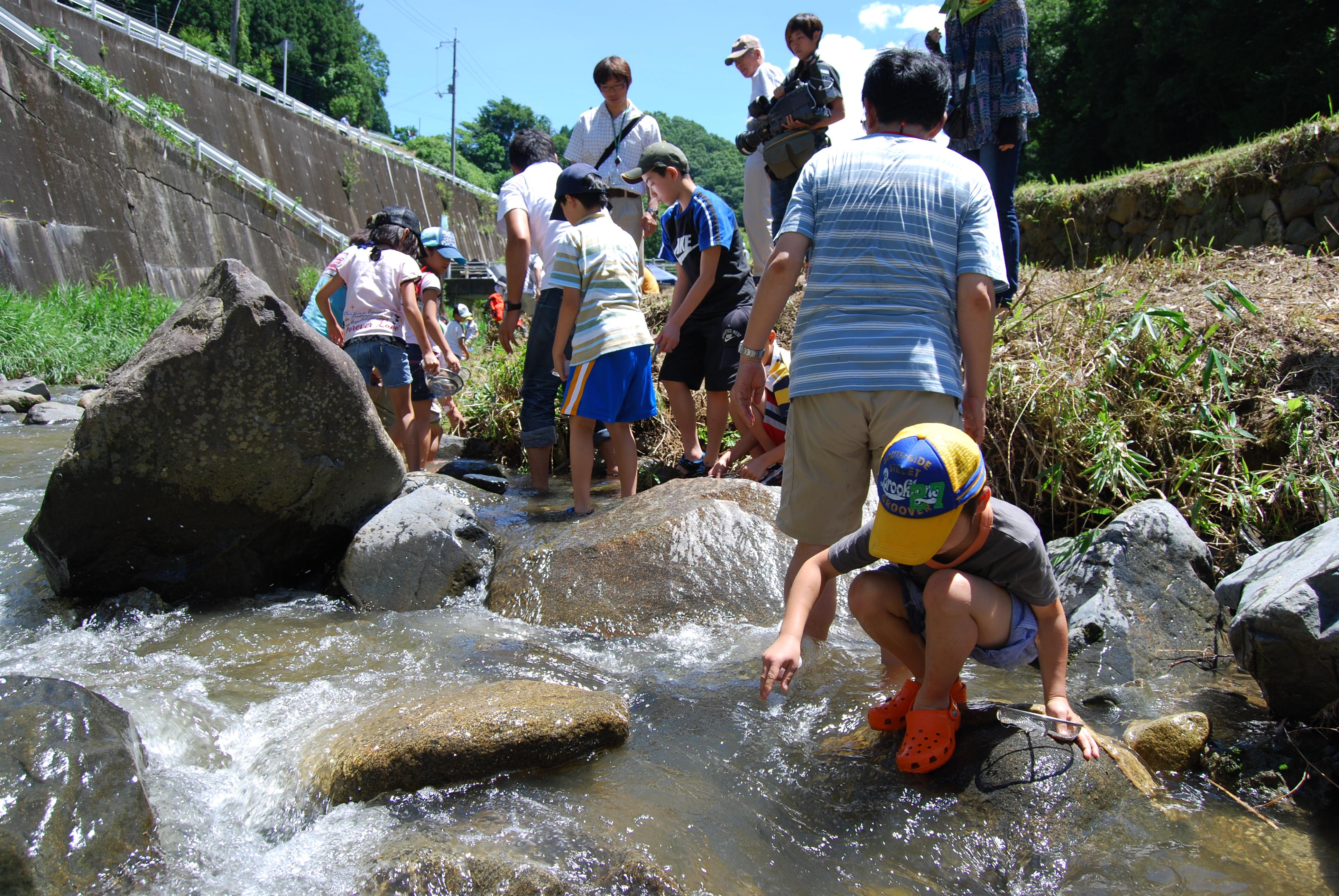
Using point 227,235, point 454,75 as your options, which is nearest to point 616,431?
point 227,235

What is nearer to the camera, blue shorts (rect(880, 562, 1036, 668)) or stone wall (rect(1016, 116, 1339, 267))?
blue shorts (rect(880, 562, 1036, 668))

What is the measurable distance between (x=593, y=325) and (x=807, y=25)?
2.44m

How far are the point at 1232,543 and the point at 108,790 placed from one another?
4.04m

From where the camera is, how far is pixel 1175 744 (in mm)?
2395

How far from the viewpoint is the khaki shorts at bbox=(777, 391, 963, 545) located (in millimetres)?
2502

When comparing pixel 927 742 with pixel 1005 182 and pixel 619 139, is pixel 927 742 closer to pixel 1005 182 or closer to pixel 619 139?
pixel 1005 182

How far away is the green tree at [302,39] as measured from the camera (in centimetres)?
4672

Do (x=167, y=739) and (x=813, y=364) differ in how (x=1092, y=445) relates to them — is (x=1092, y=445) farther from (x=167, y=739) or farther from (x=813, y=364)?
(x=167, y=739)

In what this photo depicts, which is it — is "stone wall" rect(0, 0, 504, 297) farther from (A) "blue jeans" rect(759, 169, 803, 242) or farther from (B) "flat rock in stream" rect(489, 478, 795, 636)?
(B) "flat rock in stream" rect(489, 478, 795, 636)

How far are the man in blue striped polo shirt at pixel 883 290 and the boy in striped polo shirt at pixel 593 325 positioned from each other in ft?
5.64

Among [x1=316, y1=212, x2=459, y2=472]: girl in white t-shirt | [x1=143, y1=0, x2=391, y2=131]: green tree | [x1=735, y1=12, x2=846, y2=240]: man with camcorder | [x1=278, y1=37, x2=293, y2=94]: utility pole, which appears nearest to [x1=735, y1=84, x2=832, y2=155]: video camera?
[x1=735, y1=12, x2=846, y2=240]: man with camcorder

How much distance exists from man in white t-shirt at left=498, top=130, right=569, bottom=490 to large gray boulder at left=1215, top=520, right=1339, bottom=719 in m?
3.19

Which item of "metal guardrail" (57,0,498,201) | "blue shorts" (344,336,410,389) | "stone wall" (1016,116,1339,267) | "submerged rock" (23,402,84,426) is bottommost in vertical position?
"submerged rock" (23,402,84,426)

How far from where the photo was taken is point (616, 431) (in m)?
4.58
